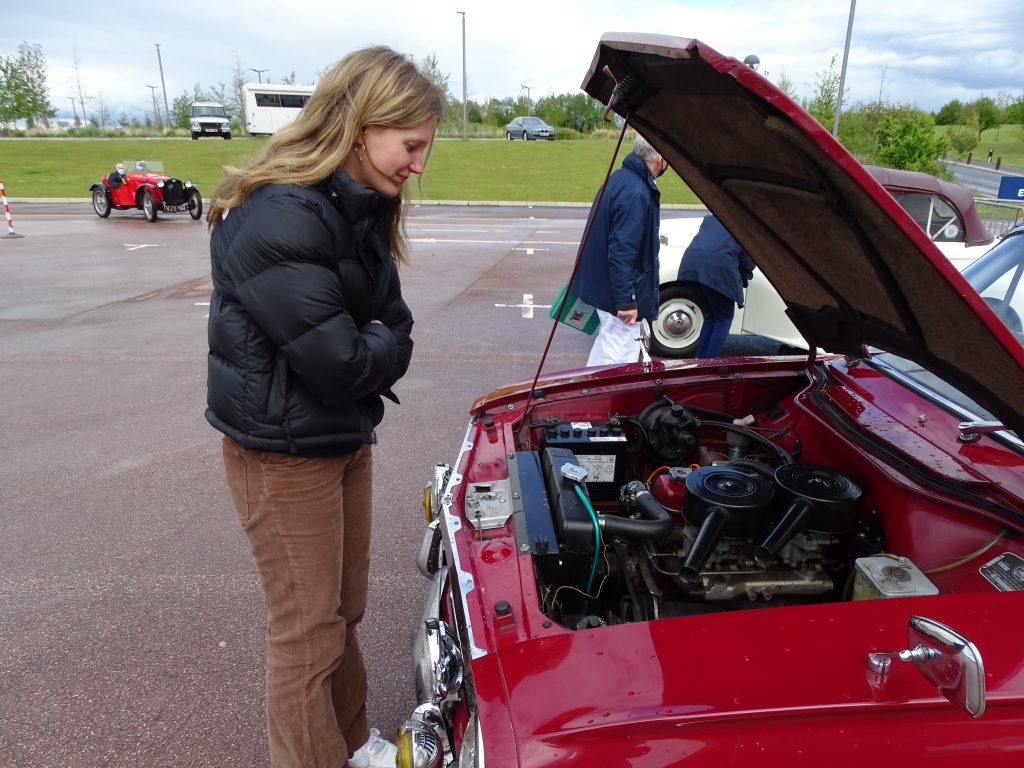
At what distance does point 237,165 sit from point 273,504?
0.93 meters

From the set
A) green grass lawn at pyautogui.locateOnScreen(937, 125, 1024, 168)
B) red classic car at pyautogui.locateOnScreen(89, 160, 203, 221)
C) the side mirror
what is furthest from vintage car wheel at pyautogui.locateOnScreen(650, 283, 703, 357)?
green grass lawn at pyautogui.locateOnScreen(937, 125, 1024, 168)

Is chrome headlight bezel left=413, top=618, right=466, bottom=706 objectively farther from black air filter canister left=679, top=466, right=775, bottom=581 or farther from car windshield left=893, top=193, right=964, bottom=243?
car windshield left=893, top=193, right=964, bottom=243

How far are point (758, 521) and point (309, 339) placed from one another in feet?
4.31

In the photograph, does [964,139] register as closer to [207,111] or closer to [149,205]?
[207,111]

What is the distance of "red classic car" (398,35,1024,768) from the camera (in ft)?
4.05

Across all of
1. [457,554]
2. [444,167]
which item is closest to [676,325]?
[457,554]

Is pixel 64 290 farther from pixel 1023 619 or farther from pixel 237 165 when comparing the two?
pixel 1023 619

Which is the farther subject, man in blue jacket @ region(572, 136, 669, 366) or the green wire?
man in blue jacket @ region(572, 136, 669, 366)

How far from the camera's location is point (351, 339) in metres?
1.71

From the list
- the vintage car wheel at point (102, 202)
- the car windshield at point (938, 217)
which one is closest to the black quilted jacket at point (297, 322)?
the car windshield at point (938, 217)

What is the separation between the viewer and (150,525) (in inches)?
147

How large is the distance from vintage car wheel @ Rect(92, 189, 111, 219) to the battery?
17206 mm

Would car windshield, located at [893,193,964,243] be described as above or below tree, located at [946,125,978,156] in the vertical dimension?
below

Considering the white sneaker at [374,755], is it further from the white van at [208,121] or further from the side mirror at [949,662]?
the white van at [208,121]
